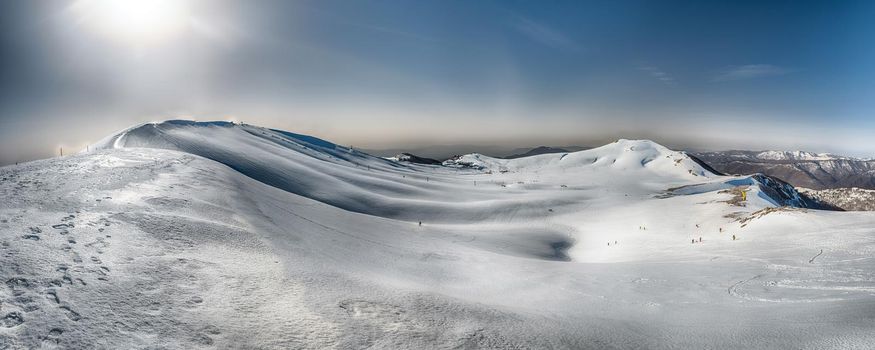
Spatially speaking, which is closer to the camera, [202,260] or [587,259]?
[202,260]

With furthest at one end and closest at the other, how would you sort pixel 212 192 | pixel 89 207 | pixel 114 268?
pixel 212 192 → pixel 89 207 → pixel 114 268

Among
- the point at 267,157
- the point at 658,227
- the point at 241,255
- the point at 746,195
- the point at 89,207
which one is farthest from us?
the point at 267,157

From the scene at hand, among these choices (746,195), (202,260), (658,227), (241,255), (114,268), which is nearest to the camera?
(114,268)

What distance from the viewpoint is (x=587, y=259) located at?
27.2 meters

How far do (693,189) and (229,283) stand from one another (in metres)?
76.4

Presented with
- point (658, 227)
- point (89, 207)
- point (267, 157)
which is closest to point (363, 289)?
point (89, 207)

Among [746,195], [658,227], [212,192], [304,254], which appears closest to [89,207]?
[212,192]

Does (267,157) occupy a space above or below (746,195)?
above

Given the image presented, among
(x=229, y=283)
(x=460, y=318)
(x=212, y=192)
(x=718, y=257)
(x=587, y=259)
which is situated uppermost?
(x=212, y=192)

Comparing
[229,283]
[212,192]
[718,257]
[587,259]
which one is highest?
[212,192]

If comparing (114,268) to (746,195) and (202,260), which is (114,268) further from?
(746,195)

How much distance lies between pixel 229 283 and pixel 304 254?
3.70 meters

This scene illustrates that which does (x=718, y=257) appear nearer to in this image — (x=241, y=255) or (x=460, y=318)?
(x=460, y=318)

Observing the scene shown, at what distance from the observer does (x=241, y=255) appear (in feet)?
30.7
